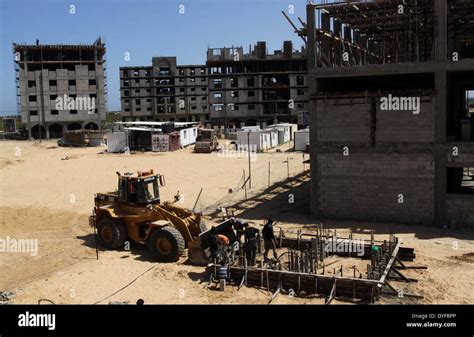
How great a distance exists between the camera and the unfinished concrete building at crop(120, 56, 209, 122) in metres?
100

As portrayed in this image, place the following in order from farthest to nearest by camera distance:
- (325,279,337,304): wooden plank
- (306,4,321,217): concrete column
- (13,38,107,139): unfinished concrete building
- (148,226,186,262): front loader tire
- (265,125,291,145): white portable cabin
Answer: (13,38,107,139): unfinished concrete building
(265,125,291,145): white portable cabin
(306,4,321,217): concrete column
(148,226,186,262): front loader tire
(325,279,337,304): wooden plank

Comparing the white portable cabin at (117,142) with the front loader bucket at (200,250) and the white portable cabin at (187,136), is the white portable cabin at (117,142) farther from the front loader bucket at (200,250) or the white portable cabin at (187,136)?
the front loader bucket at (200,250)

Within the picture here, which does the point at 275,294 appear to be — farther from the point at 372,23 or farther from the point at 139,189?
the point at 372,23

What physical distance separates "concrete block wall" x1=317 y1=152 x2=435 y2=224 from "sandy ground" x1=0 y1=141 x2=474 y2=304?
81 cm

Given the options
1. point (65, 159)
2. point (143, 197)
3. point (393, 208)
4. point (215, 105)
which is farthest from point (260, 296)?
point (215, 105)

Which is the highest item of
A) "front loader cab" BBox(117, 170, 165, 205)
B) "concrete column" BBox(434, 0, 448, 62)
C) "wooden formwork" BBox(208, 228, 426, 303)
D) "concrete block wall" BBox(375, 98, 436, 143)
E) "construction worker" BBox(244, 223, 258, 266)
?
"concrete column" BBox(434, 0, 448, 62)

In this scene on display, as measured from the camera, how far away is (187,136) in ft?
192

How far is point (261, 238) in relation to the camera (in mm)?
18281

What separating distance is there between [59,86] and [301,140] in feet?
143

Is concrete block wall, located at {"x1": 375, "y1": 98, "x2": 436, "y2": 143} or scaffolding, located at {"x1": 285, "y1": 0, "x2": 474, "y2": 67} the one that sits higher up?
scaffolding, located at {"x1": 285, "y1": 0, "x2": 474, "y2": 67}

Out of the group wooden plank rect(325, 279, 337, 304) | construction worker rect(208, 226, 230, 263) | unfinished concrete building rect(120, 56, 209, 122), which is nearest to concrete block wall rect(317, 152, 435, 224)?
construction worker rect(208, 226, 230, 263)

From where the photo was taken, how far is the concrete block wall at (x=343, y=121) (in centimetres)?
2241

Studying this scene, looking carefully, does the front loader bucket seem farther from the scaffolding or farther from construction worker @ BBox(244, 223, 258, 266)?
the scaffolding

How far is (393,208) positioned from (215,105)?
63002mm
